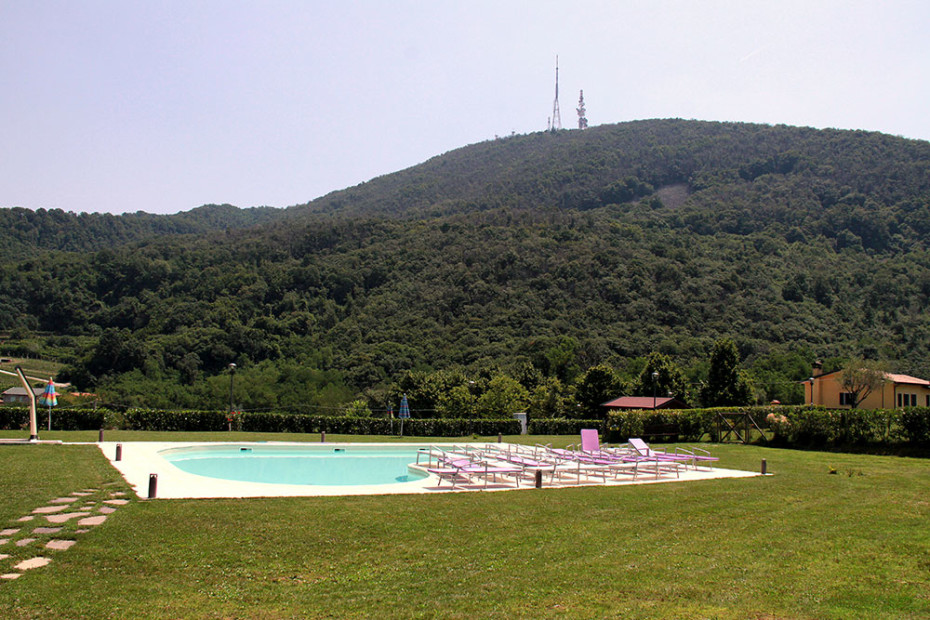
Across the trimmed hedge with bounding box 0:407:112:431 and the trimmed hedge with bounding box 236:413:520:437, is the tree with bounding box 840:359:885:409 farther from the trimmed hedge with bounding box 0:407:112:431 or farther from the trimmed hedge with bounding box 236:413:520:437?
the trimmed hedge with bounding box 0:407:112:431

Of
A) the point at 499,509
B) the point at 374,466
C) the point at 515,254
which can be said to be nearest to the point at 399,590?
the point at 499,509

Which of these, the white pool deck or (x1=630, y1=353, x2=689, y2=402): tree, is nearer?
the white pool deck

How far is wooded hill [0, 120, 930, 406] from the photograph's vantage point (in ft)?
170

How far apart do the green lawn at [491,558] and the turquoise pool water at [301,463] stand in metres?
6.00

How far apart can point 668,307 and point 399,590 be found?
5653cm

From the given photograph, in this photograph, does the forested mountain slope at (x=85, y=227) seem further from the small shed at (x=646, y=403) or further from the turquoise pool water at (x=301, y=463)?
the small shed at (x=646, y=403)

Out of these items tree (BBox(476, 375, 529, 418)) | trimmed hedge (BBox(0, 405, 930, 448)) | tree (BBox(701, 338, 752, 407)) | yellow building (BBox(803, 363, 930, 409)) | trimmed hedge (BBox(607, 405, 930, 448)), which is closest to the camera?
trimmed hedge (BBox(607, 405, 930, 448))

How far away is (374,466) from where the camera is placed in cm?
1823

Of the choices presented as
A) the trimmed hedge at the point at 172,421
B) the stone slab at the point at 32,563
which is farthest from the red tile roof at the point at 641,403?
the stone slab at the point at 32,563

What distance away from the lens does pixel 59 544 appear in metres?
6.39

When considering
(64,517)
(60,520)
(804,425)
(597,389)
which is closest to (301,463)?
(64,517)

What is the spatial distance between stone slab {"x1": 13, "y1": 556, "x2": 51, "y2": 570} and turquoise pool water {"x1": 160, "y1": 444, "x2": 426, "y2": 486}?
917cm

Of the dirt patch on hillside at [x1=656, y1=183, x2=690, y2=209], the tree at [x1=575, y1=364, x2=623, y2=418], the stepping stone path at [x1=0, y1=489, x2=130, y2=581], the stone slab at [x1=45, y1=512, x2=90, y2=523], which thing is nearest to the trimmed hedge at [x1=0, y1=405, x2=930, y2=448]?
the tree at [x1=575, y1=364, x2=623, y2=418]

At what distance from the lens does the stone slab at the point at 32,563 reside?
564 cm
